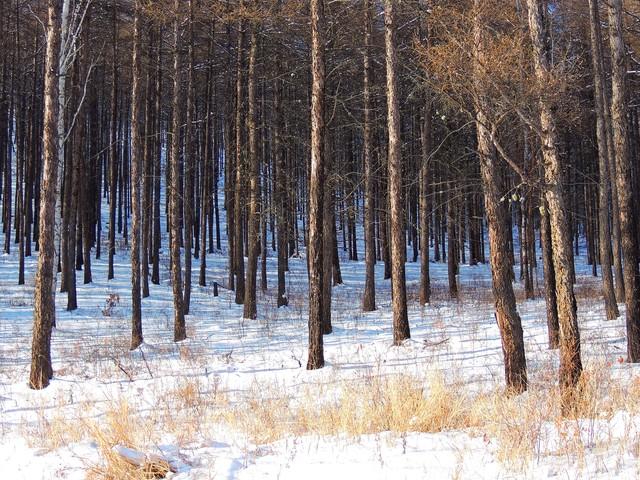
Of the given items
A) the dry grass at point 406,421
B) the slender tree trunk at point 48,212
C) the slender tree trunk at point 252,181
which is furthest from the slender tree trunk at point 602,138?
the slender tree trunk at point 48,212

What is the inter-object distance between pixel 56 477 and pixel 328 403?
10.0 ft

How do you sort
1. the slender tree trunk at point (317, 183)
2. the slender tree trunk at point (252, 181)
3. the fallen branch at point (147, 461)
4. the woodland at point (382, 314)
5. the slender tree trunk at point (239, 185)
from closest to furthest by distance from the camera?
the fallen branch at point (147, 461)
the woodland at point (382, 314)
the slender tree trunk at point (317, 183)
the slender tree trunk at point (252, 181)
the slender tree trunk at point (239, 185)

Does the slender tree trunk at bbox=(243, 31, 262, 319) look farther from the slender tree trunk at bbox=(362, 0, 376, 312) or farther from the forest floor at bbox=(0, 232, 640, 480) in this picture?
the slender tree trunk at bbox=(362, 0, 376, 312)

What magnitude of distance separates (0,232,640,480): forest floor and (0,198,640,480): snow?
3cm

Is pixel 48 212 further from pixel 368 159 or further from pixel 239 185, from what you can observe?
pixel 368 159

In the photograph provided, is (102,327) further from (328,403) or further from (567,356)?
(567,356)

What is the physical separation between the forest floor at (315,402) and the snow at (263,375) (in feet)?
0.09

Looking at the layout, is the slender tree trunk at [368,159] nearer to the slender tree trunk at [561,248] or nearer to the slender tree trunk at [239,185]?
the slender tree trunk at [239,185]

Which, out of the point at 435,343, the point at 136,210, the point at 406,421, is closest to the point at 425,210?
the point at 435,343

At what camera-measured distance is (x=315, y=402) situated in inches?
279

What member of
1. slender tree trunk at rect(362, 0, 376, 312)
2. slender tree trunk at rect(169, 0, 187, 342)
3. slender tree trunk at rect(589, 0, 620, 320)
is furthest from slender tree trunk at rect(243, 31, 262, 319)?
slender tree trunk at rect(589, 0, 620, 320)

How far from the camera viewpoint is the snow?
173 inches

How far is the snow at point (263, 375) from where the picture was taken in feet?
14.4

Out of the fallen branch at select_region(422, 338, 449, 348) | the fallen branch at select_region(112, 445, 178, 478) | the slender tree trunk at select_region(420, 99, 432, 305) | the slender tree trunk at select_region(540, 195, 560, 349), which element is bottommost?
the fallen branch at select_region(422, 338, 449, 348)
